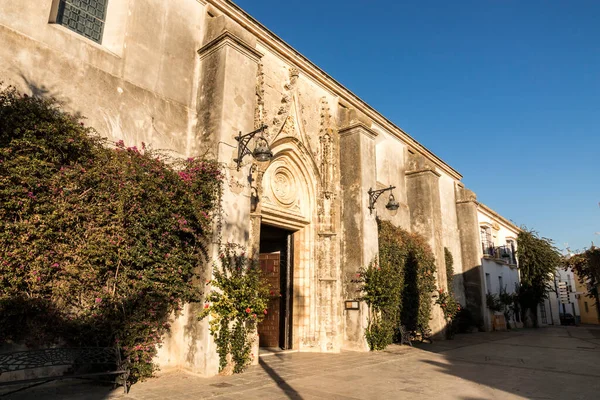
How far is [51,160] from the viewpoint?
5.76 metres

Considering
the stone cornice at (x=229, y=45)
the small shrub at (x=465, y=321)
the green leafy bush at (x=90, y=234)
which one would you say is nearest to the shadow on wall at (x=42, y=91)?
the green leafy bush at (x=90, y=234)

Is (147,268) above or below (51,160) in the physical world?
below

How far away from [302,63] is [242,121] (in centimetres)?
387

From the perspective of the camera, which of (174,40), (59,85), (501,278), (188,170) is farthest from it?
(501,278)

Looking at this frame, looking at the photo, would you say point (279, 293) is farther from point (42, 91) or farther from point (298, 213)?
point (42, 91)

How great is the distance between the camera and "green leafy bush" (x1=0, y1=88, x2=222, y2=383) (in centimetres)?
536

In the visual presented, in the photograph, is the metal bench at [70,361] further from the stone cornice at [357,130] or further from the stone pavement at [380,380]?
the stone cornice at [357,130]

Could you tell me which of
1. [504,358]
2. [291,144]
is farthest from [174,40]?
[504,358]

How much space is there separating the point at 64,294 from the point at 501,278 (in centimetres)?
2293

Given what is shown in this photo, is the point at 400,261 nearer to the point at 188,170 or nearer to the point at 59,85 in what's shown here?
the point at 188,170

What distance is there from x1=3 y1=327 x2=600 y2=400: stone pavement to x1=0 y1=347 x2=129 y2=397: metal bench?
227 millimetres

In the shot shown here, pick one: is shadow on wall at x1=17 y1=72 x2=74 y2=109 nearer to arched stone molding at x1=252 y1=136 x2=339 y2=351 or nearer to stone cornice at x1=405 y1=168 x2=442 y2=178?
arched stone molding at x1=252 y1=136 x2=339 y2=351

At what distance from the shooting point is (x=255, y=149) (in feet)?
24.5

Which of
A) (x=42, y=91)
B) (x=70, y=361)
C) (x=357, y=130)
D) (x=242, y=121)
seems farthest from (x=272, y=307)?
(x=42, y=91)
